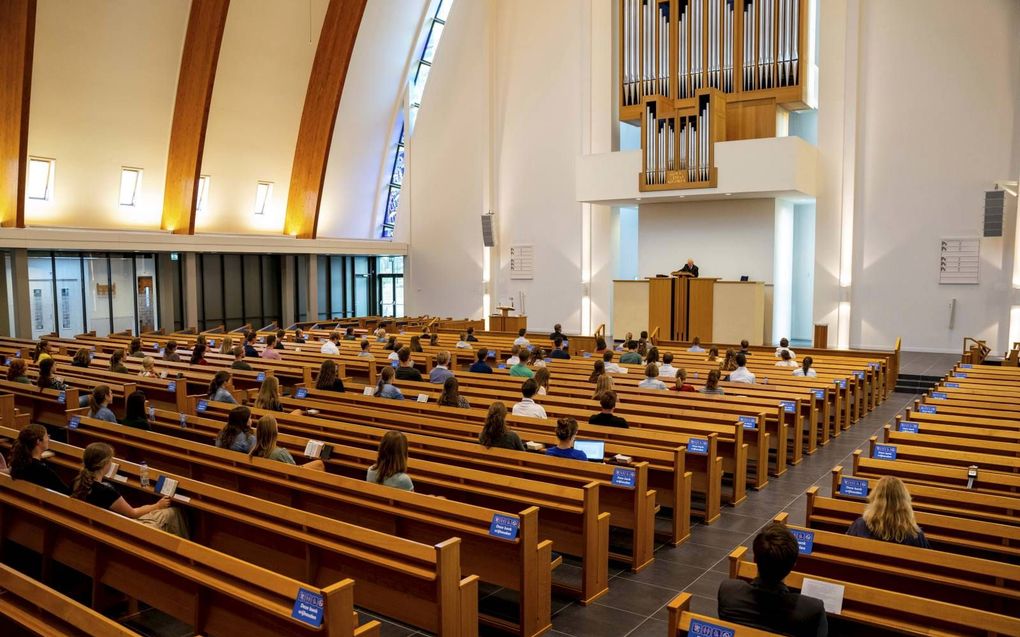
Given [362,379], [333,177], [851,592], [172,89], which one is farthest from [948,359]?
[172,89]

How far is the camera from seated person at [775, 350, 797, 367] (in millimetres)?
9681

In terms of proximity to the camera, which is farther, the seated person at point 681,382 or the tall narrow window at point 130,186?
the tall narrow window at point 130,186

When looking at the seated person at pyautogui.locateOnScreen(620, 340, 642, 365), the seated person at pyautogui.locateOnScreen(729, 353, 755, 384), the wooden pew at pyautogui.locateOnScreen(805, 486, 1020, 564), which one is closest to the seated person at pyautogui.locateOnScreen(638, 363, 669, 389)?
the seated person at pyautogui.locateOnScreen(729, 353, 755, 384)

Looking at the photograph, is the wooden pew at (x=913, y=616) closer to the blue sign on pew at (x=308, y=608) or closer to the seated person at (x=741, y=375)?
the blue sign on pew at (x=308, y=608)

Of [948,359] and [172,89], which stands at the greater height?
[172,89]

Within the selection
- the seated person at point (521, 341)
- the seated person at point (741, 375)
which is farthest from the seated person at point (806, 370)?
the seated person at point (521, 341)

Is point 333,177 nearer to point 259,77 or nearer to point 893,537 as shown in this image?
point 259,77

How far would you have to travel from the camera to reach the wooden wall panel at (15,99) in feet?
43.7

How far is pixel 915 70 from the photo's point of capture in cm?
1399

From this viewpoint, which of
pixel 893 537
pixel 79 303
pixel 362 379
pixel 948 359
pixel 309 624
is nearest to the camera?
pixel 309 624

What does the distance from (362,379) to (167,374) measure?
2.40 m

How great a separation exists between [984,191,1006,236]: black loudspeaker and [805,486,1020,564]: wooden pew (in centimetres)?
1124

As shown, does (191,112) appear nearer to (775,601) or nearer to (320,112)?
(320,112)

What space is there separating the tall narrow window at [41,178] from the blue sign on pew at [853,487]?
16137 millimetres
